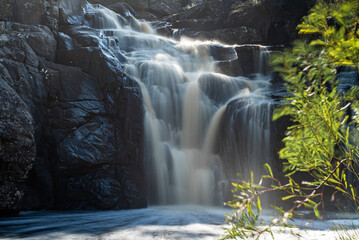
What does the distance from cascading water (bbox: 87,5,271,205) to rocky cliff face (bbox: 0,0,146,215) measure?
3.56ft

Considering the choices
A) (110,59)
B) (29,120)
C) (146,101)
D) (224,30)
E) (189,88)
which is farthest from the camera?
(224,30)

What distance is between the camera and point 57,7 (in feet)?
41.3

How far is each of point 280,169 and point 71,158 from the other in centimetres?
750

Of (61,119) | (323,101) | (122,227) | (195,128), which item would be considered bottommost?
(122,227)

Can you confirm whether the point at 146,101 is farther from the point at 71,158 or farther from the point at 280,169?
the point at 280,169

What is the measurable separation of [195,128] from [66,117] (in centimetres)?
555

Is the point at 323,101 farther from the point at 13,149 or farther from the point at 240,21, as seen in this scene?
the point at 240,21

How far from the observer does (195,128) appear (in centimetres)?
1257

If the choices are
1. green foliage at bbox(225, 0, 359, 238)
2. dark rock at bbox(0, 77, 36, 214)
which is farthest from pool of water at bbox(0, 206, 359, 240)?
green foliage at bbox(225, 0, 359, 238)

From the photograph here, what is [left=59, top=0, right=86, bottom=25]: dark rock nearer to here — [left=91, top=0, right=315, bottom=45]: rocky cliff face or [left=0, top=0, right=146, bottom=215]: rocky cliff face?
[left=0, top=0, right=146, bottom=215]: rocky cliff face

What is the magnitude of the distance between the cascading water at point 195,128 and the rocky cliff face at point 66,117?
1085 mm

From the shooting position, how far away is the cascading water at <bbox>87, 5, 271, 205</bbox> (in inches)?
429

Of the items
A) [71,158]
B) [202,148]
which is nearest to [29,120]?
[71,158]

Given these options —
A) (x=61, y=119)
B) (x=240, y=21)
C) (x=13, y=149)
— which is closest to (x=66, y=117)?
(x=61, y=119)
